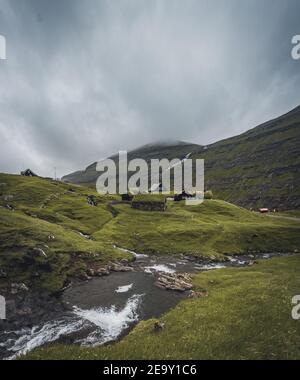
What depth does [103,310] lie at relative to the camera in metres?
40.5

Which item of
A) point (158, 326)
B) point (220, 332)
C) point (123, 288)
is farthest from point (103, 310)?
point (220, 332)

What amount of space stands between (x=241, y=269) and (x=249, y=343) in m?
36.0

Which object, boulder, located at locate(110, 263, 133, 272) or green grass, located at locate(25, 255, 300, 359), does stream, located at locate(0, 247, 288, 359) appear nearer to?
boulder, located at locate(110, 263, 133, 272)

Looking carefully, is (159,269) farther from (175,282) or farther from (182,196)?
(182,196)

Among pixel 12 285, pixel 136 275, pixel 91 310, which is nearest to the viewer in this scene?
pixel 91 310

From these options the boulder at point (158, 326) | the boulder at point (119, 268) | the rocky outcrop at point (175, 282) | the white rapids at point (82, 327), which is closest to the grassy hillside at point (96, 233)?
the boulder at point (119, 268)

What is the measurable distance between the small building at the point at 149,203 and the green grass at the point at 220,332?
84602 mm

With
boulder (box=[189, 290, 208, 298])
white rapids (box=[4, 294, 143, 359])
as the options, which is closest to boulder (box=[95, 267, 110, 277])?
white rapids (box=[4, 294, 143, 359])

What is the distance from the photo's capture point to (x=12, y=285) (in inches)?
1855

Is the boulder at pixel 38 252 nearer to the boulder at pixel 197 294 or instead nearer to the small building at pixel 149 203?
the boulder at pixel 197 294

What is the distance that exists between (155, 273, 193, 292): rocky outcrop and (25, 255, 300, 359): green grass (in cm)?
613

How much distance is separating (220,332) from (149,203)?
100718 mm
